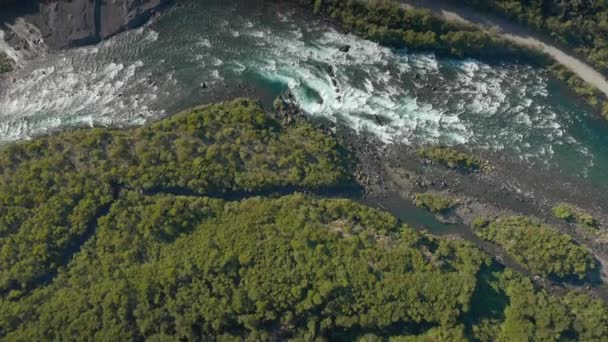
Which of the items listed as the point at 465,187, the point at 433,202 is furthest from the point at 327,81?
the point at 465,187

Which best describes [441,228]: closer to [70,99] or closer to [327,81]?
[327,81]

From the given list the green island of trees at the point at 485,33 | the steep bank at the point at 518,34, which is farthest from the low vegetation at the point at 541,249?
the steep bank at the point at 518,34

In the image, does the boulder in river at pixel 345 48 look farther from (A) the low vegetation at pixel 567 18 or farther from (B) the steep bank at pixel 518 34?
(A) the low vegetation at pixel 567 18

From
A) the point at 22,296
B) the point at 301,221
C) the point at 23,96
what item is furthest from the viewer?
the point at 23,96

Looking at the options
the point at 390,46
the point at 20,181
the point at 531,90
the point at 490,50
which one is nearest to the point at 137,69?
the point at 20,181

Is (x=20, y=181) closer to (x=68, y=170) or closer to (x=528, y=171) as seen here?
(x=68, y=170)

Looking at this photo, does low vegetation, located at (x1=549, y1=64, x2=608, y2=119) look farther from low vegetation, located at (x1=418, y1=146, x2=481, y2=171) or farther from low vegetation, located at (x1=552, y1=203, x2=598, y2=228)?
low vegetation, located at (x1=418, y1=146, x2=481, y2=171)
